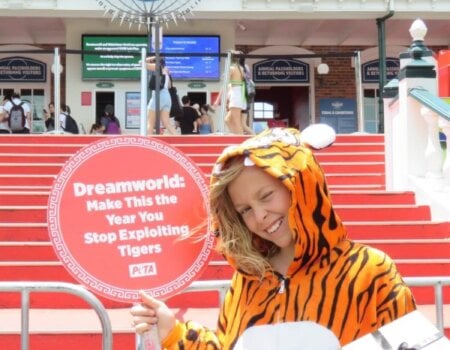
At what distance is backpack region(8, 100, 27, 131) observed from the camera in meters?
14.9

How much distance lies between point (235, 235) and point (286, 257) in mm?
143

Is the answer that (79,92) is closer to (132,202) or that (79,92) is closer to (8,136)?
(8,136)

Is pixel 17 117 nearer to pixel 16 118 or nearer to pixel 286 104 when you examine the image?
pixel 16 118

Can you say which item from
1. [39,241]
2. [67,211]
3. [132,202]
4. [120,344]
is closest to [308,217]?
[132,202]

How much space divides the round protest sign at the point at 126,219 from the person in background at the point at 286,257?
5.3 inches

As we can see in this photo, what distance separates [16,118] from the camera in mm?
14914

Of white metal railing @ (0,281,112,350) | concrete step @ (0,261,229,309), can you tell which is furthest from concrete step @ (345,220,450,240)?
white metal railing @ (0,281,112,350)

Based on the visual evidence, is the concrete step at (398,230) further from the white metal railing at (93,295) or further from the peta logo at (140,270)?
the peta logo at (140,270)

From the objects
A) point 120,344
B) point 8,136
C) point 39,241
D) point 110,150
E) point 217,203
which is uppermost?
point 8,136

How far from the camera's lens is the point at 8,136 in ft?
34.0

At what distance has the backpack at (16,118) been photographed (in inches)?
585

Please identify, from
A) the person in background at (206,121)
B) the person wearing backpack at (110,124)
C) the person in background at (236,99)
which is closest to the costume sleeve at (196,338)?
the person in background at (236,99)

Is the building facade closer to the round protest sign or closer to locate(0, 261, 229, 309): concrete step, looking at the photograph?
locate(0, 261, 229, 309): concrete step

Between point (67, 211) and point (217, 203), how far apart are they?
1.51ft
